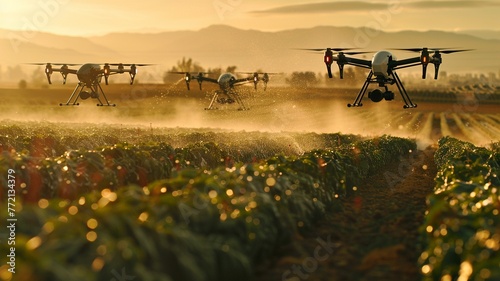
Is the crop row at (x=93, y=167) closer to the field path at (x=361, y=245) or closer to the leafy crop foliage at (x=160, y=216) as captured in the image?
the leafy crop foliage at (x=160, y=216)

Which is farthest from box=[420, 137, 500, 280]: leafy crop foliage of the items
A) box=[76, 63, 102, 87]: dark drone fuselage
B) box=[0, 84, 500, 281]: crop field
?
box=[76, 63, 102, 87]: dark drone fuselage

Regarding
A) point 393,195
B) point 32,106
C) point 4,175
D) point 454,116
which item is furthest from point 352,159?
point 32,106

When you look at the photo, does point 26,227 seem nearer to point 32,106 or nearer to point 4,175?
point 4,175

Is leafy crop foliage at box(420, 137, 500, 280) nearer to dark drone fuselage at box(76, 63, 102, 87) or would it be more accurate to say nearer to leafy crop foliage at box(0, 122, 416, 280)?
leafy crop foliage at box(0, 122, 416, 280)

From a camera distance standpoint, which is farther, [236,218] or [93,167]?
[93,167]

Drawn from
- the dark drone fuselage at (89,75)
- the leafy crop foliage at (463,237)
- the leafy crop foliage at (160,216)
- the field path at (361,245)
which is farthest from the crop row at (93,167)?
the dark drone fuselage at (89,75)

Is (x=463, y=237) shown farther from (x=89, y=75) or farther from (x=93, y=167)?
(x=89, y=75)

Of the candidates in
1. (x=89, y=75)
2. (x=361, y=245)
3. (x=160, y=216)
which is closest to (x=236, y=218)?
(x=160, y=216)
